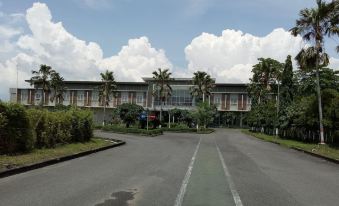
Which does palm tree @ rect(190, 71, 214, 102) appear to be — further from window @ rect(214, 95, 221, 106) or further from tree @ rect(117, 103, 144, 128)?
tree @ rect(117, 103, 144, 128)

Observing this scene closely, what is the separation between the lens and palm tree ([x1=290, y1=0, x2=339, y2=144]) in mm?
34406

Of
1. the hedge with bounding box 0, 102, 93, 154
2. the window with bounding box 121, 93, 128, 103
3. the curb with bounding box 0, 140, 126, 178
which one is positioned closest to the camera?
the curb with bounding box 0, 140, 126, 178

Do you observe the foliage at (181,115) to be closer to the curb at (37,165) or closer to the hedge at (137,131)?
the hedge at (137,131)

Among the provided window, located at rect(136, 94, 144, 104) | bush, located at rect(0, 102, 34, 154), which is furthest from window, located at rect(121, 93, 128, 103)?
bush, located at rect(0, 102, 34, 154)

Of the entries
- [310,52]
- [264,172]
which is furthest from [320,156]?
[310,52]

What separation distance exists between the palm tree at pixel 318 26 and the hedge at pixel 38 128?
18579mm

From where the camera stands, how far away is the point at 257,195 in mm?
10273

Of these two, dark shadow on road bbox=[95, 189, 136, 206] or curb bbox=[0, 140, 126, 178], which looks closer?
dark shadow on road bbox=[95, 189, 136, 206]

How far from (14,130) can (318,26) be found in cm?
2681

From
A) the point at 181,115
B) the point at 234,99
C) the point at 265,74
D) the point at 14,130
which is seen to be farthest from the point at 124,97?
the point at 14,130

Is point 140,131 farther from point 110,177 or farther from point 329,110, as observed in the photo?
point 110,177

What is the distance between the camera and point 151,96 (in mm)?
108000

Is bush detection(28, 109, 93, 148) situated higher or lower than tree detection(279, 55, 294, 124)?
lower

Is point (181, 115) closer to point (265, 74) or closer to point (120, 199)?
point (265, 74)
